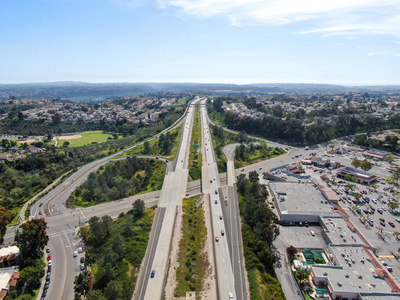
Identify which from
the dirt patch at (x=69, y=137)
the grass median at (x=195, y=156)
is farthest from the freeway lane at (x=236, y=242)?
the dirt patch at (x=69, y=137)

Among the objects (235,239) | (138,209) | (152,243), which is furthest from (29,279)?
(235,239)

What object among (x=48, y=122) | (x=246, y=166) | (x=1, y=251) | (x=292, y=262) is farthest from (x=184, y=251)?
(x=48, y=122)

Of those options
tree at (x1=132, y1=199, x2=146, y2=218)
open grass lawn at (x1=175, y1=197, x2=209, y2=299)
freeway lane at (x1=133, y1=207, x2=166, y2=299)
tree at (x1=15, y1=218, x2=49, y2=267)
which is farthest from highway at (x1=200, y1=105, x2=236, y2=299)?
tree at (x1=15, y1=218, x2=49, y2=267)

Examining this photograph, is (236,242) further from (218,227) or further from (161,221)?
(161,221)

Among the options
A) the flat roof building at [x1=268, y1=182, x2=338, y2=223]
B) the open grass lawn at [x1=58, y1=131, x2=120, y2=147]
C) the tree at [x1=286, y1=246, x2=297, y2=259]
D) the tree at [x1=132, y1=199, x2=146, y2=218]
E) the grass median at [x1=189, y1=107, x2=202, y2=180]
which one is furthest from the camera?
the open grass lawn at [x1=58, y1=131, x2=120, y2=147]

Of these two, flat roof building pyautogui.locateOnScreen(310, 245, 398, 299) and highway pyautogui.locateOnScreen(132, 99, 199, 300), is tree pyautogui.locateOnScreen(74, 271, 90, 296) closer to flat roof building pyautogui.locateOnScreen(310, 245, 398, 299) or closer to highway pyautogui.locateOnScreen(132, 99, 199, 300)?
highway pyautogui.locateOnScreen(132, 99, 199, 300)

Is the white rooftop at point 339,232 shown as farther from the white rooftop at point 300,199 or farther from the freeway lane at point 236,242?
the freeway lane at point 236,242
